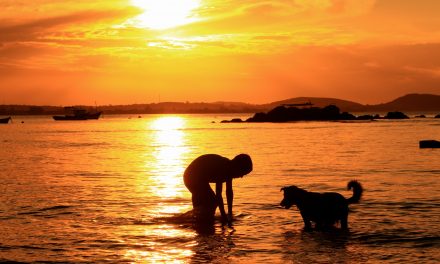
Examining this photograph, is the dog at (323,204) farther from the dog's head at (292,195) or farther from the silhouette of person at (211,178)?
the silhouette of person at (211,178)

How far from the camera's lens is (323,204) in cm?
1527

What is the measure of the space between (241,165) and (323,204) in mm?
2361

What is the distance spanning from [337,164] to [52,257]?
2766 cm

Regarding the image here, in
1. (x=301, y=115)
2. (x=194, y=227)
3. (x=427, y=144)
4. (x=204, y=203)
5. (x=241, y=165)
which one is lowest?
(x=194, y=227)

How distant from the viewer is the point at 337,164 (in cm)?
3872

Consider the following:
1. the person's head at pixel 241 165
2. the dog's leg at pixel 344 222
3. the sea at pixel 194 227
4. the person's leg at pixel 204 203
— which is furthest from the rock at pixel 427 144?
the person's head at pixel 241 165

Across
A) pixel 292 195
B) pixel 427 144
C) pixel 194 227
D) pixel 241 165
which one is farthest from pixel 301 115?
pixel 241 165

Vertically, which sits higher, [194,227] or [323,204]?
[323,204]

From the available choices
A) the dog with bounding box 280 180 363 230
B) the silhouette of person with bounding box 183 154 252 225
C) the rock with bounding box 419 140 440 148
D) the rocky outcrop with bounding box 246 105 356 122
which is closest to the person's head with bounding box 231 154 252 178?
the silhouette of person with bounding box 183 154 252 225

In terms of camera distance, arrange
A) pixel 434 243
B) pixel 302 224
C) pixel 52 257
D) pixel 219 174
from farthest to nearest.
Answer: pixel 302 224
pixel 219 174
pixel 434 243
pixel 52 257

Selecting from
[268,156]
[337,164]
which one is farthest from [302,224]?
[268,156]

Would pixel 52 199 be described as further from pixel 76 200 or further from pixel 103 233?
pixel 103 233

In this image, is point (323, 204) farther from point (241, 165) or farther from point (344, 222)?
point (241, 165)

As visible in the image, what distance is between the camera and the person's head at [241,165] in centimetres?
1478
